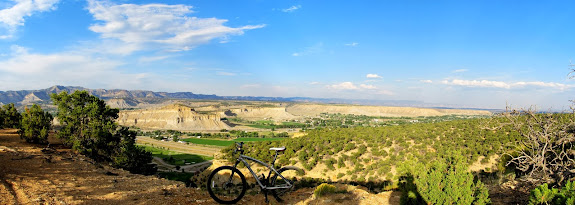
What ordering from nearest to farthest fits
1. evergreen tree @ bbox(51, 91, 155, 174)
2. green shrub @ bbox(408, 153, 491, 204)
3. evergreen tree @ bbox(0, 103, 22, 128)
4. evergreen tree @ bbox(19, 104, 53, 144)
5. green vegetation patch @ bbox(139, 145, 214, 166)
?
green shrub @ bbox(408, 153, 491, 204), evergreen tree @ bbox(19, 104, 53, 144), evergreen tree @ bbox(51, 91, 155, 174), evergreen tree @ bbox(0, 103, 22, 128), green vegetation patch @ bbox(139, 145, 214, 166)

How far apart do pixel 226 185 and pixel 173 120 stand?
450ft

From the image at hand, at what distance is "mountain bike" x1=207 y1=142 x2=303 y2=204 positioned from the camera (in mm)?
7832

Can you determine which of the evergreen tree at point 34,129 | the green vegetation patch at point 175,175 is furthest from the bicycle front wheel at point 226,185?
the green vegetation patch at point 175,175

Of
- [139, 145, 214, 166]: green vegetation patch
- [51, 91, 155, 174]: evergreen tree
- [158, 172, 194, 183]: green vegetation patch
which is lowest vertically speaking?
[139, 145, 214, 166]: green vegetation patch

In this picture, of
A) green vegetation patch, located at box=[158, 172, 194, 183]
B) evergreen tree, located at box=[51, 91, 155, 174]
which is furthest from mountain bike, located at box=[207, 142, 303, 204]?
green vegetation patch, located at box=[158, 172, 194, 183]

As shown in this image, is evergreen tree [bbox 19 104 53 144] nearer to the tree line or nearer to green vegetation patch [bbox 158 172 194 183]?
the tree line

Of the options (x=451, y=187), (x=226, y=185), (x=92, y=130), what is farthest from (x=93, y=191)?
(x=92, y=130)

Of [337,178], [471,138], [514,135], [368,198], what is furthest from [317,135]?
[368,198]

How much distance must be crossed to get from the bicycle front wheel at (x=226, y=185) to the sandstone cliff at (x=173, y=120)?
127 m

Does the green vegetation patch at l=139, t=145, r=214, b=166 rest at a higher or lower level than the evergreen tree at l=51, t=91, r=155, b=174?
lower

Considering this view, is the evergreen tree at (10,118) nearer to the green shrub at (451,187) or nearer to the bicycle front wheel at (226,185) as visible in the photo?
the bicycle front wheel at (226,185)

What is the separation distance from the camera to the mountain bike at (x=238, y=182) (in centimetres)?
783

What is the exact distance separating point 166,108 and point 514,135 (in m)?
149

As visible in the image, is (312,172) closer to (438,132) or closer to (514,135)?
(438,132)
